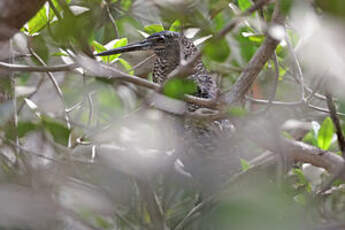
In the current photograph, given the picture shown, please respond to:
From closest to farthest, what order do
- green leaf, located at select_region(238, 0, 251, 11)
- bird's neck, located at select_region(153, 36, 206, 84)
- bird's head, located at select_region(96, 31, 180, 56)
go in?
green leaf, located at select_region(238, 0, 251, 11) < bird's head, located at select_region(96, 31, 180, 56) < bird's neck, located at select_region(153, 36, 206, 84)

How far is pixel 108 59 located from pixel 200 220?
22.4 inches

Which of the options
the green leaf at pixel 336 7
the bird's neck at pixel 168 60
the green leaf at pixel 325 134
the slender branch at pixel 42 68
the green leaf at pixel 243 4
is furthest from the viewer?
the bird's neck at pixel 168 60

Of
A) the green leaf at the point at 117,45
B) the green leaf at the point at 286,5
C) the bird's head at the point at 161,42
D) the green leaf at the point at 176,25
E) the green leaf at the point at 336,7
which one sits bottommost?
the bird's head at the point at 161,42

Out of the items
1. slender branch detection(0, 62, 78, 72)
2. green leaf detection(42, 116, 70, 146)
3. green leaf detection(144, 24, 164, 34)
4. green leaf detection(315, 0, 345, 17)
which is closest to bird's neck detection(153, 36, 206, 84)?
→ green leaf detection(144, 24, 164, 34)

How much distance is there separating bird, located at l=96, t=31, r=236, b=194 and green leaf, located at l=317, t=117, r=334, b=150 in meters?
0.37

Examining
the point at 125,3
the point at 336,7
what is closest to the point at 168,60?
the point at 125,3

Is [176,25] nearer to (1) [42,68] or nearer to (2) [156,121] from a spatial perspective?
(2) [156,121]

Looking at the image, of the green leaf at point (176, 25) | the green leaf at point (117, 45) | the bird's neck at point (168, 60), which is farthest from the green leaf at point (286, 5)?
the bird's neck at point (168, 60)

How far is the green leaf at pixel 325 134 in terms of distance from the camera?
157cm

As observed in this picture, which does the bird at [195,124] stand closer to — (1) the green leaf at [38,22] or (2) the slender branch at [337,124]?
(1) the green leaf at [38,22]

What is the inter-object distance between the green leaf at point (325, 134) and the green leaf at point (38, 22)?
896 millimetres

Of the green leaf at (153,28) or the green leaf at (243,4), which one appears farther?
the green leaf at (153,28)

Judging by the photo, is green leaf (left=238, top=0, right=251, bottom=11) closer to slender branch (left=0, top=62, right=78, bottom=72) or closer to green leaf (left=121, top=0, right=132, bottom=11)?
green leaf (left=121, top=0, right=132, bottom=11)

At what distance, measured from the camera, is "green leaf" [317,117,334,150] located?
1.57 m
